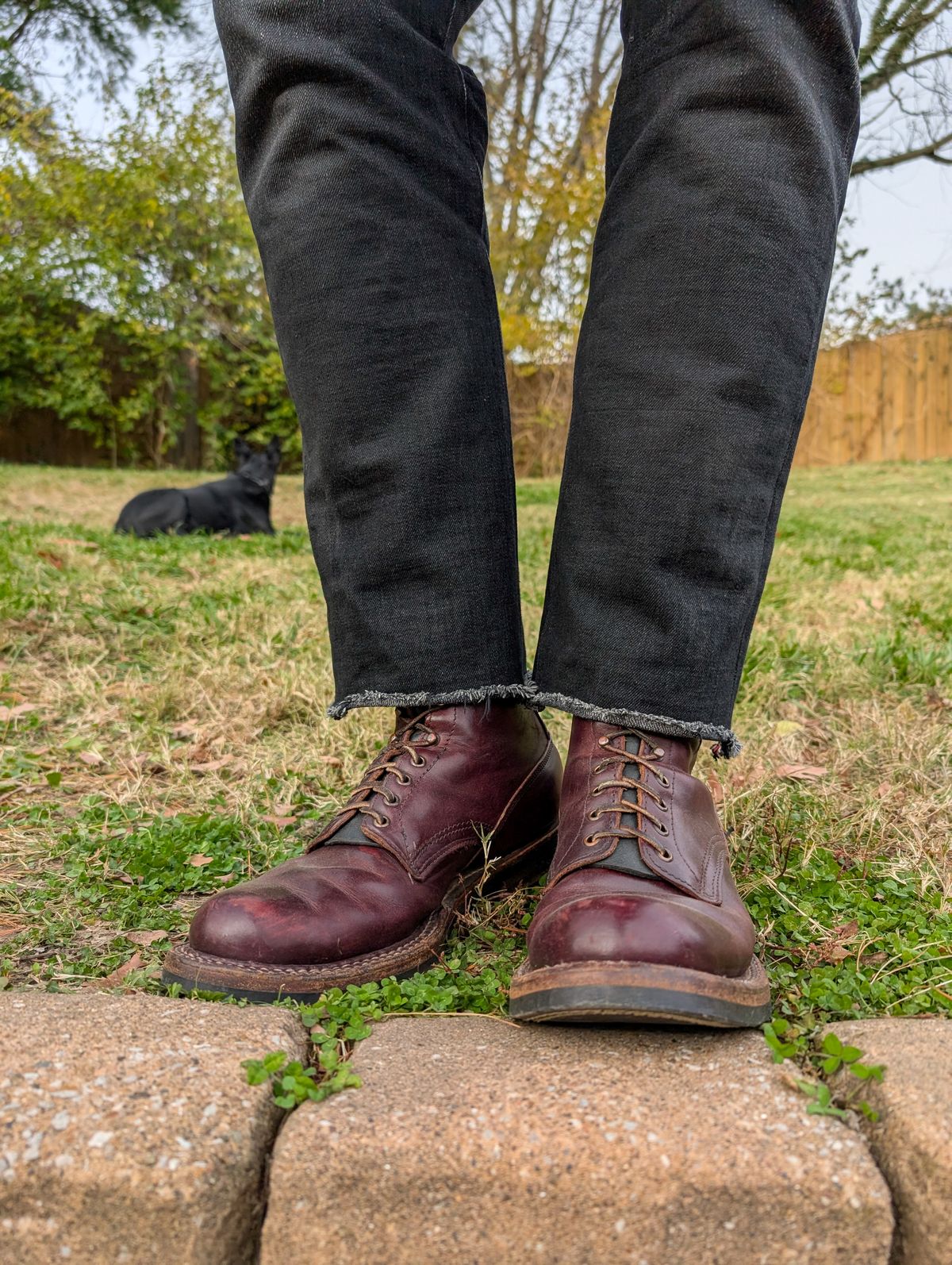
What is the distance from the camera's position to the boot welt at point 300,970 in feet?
3.08

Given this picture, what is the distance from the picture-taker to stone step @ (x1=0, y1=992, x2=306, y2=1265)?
69 centimetres

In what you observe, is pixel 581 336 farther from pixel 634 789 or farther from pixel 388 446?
pixel 634 789

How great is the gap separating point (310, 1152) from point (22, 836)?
2.84ft

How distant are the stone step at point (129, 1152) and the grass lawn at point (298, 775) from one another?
0.16 m

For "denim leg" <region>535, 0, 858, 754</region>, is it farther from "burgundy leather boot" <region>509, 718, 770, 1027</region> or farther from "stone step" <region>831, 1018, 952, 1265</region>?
"stone step" <region>831, 1018, 952, 1265</region>

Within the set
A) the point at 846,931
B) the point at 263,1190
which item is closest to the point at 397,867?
the point at 263,1190

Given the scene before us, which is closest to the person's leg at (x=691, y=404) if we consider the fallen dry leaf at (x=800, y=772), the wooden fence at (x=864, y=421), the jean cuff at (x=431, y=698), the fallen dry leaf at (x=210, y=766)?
the jean cuff at (x=431, y=698)

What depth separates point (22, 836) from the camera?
1.40 metres

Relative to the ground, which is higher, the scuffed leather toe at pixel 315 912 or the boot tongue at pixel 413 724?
the boot tongue at pixel 413 724

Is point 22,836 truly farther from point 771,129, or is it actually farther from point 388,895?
point 771,129

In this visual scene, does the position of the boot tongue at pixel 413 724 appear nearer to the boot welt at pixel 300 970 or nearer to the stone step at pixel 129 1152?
the boot welt at pixel 300 970

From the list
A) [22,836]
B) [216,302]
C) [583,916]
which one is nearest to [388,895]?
[583,916]

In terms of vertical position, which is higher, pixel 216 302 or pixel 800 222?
pixel 216 302

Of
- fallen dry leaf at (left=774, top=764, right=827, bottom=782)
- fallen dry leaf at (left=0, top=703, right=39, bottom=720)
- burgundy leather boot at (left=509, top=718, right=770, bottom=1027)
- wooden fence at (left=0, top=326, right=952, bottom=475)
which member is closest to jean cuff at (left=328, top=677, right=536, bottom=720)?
burgundy leather boot at (left=509, top=718, right=770, bottom=1027)
